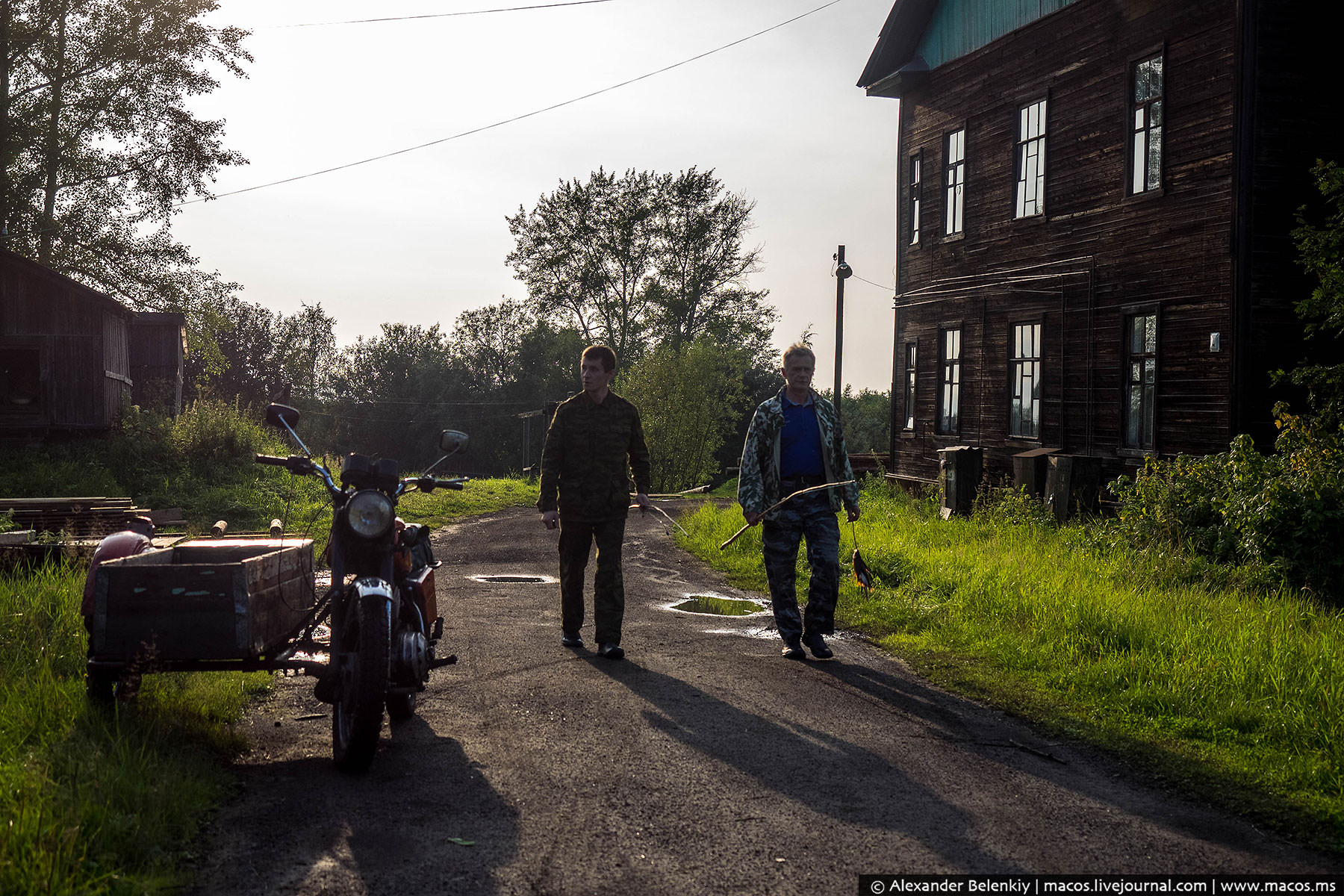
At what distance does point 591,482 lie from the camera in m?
7.47

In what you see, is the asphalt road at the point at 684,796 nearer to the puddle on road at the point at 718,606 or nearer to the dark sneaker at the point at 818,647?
the dark sneaker at the point at 818,647

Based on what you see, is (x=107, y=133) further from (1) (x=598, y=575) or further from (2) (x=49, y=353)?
(1) (x=598, y=575)

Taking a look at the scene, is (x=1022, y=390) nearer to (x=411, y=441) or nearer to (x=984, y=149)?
(x=984, y=149)

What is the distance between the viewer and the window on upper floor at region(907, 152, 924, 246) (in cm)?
2267

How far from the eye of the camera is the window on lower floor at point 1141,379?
16047 millimetres

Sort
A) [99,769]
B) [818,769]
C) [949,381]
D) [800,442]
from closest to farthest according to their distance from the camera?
1. [99,769]
2. [818,769]
3. [800,442]
4. [949,381]

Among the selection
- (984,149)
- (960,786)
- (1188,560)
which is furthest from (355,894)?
(984,149)

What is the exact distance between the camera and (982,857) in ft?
12.0

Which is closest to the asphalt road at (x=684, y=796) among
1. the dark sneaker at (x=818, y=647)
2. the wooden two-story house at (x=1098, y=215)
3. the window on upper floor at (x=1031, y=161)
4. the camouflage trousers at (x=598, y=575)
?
the dark sneaker at (x=818, y=647)

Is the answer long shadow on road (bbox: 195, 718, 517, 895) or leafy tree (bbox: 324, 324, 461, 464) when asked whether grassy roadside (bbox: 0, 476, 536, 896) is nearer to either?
long shadow on road (bbox: 195, 718, 517, 895)

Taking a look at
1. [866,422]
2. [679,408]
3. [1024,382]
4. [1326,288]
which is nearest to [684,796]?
[1326,288]

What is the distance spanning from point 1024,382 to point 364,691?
16.7 metres

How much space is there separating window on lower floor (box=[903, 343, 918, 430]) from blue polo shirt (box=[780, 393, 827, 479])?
51.7ft

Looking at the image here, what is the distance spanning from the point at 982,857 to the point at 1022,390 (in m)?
16.7
